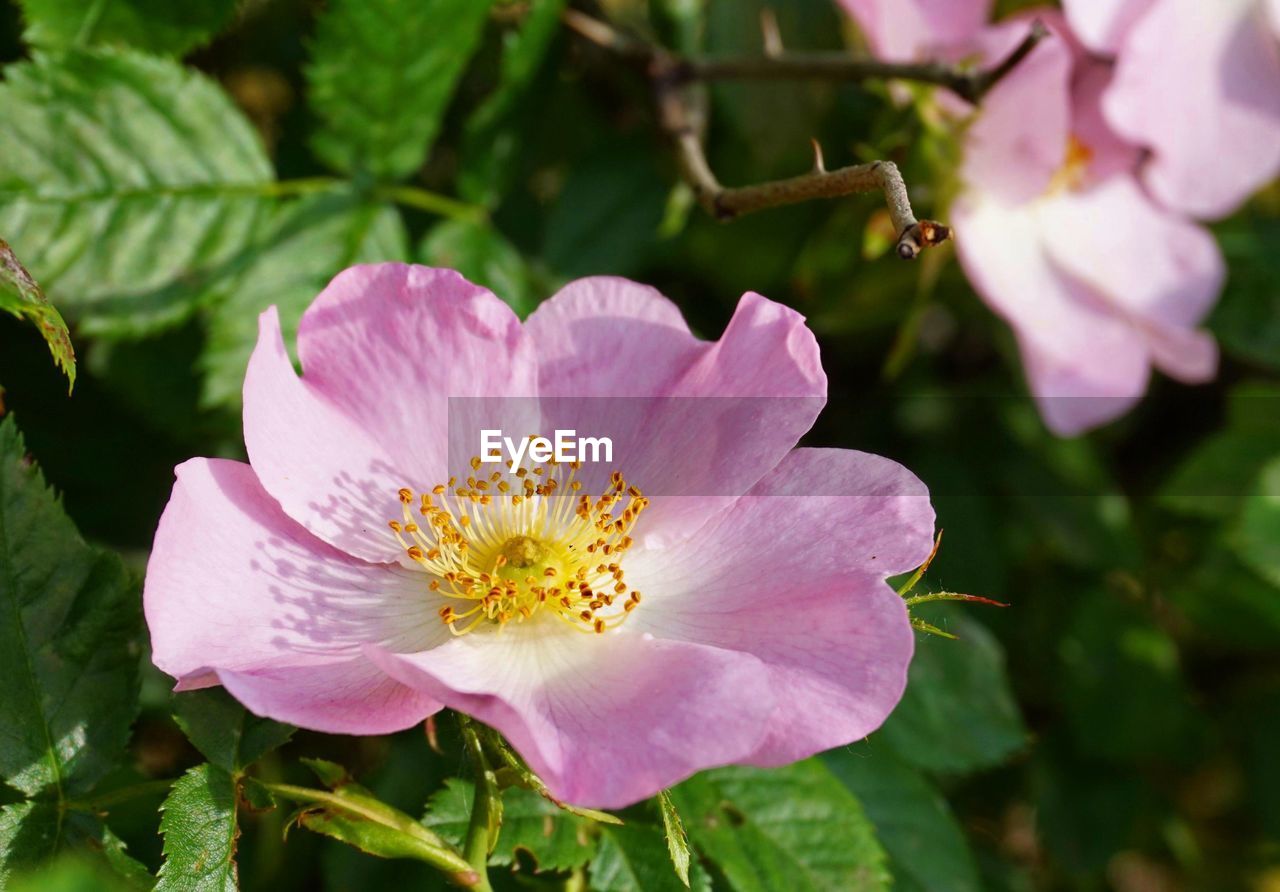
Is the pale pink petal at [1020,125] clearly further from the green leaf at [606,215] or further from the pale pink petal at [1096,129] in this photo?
the green leaf at [606,215]

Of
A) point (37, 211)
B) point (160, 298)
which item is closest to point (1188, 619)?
point (160, 298)

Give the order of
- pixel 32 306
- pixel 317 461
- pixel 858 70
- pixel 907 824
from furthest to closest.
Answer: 1. pixel 858 70
2. pixel 907 824
3. pixel 317 461
4. pixel 32 306

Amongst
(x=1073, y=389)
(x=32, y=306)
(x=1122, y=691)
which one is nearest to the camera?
(x=32, y=306)

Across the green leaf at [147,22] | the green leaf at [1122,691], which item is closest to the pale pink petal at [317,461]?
the green leaf at [147,22]

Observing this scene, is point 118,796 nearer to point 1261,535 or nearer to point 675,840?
point 675,840

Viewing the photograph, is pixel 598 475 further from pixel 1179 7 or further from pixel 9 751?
A: pixel 1179 7

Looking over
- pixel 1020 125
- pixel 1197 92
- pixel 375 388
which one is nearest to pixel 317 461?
pixel 375 388

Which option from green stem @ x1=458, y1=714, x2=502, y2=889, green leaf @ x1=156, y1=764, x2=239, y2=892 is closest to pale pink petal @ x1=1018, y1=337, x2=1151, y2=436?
green stem @ x1=458, y1=714, x2=502, y2=889
